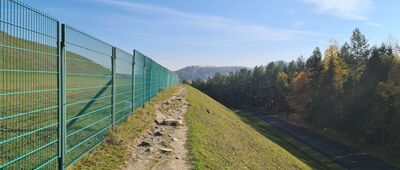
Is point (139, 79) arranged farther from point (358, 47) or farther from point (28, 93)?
point (358, 47)

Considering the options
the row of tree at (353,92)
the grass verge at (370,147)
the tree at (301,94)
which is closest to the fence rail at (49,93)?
the grass verge at (370,147)

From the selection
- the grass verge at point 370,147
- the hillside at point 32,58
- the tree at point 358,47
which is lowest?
the grass verge at point 370,147

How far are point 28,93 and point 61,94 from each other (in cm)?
129

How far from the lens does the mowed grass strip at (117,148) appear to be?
26.3ft

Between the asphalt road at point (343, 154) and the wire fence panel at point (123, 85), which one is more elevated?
the wire fence panel at point (123, 85)

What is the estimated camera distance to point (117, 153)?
30.6 ft

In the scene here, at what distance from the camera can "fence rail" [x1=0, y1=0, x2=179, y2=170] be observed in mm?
4777

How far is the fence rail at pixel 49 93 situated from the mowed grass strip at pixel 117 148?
202 mm

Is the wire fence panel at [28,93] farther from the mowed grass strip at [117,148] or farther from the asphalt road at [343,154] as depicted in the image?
the asphalt road at [343,154]

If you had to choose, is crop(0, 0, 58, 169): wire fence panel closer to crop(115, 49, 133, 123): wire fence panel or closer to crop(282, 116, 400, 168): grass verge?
crop(115, 49, 133, 123): wire fence panel

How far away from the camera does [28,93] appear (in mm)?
5160

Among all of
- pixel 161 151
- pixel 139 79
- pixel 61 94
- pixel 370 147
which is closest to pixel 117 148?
pixel 161 151

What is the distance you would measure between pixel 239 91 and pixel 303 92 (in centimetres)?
4125

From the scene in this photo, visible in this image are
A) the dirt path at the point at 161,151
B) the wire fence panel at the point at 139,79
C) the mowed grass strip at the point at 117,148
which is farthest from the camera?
the wire fence panel at the point at 139,79
